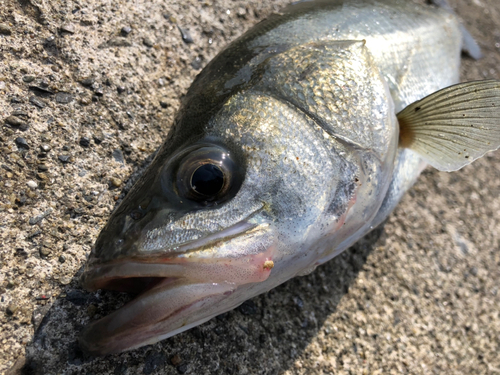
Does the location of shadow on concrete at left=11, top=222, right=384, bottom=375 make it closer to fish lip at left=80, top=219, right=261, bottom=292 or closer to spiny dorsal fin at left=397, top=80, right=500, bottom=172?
fish lip at left=80, top=219, right=261, bottom=292

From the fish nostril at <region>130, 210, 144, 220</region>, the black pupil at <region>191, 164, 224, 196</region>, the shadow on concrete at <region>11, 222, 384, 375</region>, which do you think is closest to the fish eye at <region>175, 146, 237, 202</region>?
the black pupil at <region>191, 164, 224, 196</region>

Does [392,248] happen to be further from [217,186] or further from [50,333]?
[50,333]

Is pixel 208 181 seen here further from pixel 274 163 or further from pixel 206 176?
pixel 274 163

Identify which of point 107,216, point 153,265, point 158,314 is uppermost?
point 153,265

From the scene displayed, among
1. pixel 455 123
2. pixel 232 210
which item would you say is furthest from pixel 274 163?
pixel 455 123

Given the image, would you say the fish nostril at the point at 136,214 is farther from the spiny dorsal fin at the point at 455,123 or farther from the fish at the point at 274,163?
the spiny dorsal fin at the point at 455,123

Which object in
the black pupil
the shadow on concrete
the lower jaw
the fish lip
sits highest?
the black pupil
